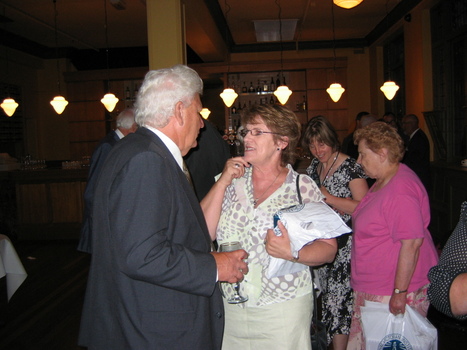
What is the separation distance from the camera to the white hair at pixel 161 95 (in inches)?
63.7

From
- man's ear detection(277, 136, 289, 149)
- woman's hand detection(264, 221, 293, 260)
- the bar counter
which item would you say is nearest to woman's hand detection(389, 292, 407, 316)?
woman's hand detection(264, 221, 293, 260)

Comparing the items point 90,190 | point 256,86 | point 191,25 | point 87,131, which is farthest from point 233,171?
point 87,131

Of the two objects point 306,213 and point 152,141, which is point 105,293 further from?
point 306,213

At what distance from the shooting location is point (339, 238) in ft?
9.53

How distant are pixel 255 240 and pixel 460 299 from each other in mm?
860

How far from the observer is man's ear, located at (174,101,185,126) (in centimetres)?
163

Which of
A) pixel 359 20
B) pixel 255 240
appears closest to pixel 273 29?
pixel 359 20

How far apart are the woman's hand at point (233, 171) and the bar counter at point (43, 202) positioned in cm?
598

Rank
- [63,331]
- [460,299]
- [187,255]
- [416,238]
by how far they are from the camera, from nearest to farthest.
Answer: [460,299] → [187,255] → [416,238] → [63,331]

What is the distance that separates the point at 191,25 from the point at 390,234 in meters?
5.95

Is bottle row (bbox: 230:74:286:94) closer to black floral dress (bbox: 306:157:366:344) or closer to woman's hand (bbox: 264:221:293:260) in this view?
black floral dress (bbox: 306:157:366:344)

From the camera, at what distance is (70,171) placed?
Result: 7.43 metres

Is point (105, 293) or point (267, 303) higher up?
point (105, 293)

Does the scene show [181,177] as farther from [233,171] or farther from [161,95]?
[233,171]
